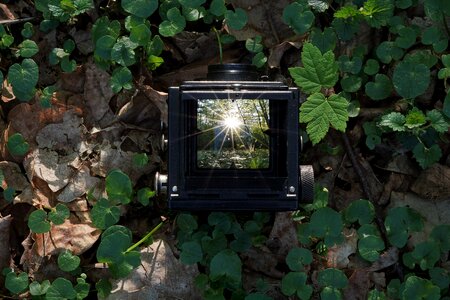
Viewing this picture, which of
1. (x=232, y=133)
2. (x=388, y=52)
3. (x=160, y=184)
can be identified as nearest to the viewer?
(x=232, y=133)

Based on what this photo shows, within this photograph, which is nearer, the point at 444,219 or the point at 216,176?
the point at 216,176

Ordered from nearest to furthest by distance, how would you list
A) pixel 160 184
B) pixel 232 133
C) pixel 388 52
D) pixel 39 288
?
pixel 232 133 → pixel 160 184 → pixel 39 288 → pixel 388 52

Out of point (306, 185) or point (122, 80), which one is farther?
point (122, 80)

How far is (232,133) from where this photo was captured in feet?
8.11

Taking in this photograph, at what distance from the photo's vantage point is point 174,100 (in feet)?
7.88

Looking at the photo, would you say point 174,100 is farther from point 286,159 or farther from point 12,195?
point 12,195

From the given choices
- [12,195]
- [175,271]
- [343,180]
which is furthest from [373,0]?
[12,195]

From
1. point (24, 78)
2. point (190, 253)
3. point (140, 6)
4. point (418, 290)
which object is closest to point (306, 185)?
point (190, 253)

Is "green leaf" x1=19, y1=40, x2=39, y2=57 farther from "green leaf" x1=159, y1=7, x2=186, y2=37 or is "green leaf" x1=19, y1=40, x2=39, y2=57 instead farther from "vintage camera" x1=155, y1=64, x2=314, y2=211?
"vintage camera" x1=155, y1=64, x2=314, y2=211

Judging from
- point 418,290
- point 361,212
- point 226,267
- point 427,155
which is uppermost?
point 427,155

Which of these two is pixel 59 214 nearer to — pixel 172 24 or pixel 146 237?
pixel 146 237

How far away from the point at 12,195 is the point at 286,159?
124cm

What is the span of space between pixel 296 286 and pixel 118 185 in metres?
0.88

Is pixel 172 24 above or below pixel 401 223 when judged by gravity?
above
